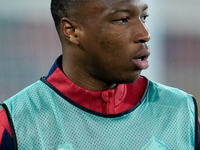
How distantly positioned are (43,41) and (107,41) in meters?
1.77

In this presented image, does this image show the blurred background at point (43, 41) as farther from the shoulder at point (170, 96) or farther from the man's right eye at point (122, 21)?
the man's right eye at point (122, 21)

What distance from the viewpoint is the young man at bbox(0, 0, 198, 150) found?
1.39 metres

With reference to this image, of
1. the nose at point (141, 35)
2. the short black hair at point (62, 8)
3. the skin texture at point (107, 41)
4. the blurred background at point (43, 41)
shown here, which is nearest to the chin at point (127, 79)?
the skin texture at point (107, 41)

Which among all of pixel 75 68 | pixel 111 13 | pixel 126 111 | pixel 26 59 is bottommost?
pixel 26 59

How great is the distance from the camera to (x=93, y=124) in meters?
1.43

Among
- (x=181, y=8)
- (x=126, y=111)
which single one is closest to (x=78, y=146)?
(x=126, y=111)

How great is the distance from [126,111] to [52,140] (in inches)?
9.8

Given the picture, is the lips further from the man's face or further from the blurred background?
the blurred background

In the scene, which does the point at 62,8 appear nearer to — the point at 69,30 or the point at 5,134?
the point at 69,30

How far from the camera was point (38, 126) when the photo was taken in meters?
1.38

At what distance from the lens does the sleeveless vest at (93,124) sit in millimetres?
1375

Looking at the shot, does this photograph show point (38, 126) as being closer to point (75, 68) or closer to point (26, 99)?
point (26, 99)

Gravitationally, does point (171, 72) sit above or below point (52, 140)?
below

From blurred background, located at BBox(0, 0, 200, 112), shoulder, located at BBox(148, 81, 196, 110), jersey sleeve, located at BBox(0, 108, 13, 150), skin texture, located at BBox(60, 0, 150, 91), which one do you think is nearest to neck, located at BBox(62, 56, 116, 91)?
skin texture, located at BBox(60, 0, 150, 91)
